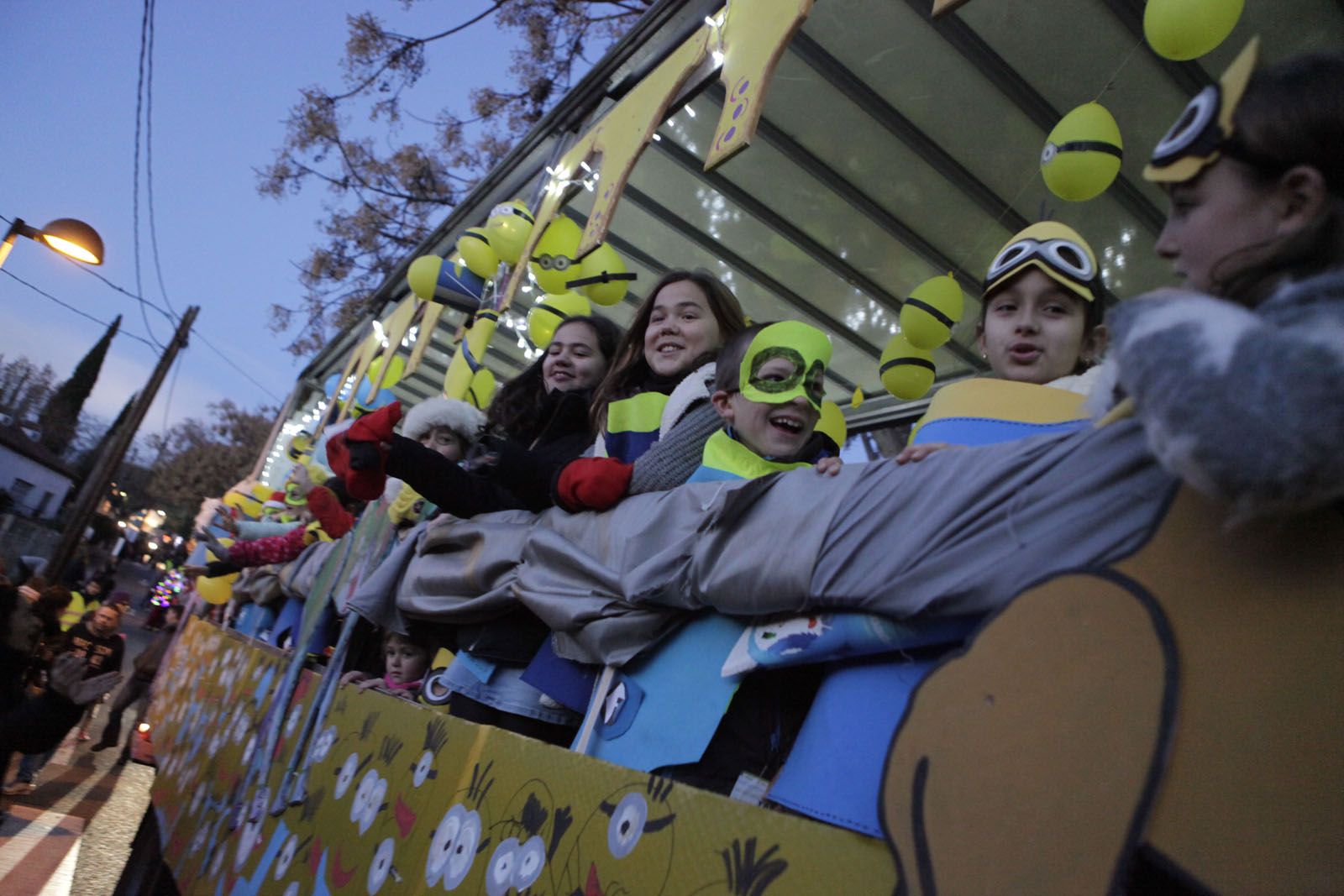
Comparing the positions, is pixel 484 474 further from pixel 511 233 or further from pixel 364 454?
pixel 511 233

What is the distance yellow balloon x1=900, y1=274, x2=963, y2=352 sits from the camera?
374 cm

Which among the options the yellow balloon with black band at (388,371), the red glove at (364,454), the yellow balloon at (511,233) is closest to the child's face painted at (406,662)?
the red glove at (364,454)

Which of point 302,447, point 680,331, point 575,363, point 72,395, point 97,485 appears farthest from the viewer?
point 72,395

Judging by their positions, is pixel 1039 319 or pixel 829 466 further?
pixel 1039 319

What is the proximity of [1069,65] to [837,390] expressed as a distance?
322cm

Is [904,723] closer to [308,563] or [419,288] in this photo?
[308,563]

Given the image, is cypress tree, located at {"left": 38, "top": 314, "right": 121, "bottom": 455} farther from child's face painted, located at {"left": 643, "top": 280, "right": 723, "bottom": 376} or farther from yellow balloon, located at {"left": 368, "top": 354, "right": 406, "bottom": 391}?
child's face painted, located at {"left": 643, "top": 280, "right": 723, "bottom": 376}

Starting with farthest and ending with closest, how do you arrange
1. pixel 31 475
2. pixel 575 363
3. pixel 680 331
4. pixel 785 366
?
pixel 31 475 < pixel 575 363 < pixel 680 331 < pixel 785 366

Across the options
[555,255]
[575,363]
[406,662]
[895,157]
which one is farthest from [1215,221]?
[555,255]

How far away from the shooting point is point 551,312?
4957 mm

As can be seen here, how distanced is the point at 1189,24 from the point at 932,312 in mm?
1493

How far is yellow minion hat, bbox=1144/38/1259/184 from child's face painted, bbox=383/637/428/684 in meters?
2.63

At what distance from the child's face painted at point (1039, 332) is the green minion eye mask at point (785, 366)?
347 millimetres

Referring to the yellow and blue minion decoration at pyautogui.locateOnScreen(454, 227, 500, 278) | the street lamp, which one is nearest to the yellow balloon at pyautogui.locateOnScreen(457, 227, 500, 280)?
the yellow and blue minion decoration at pyautogui.locateOnScreen(454, 227, 500, 278)
